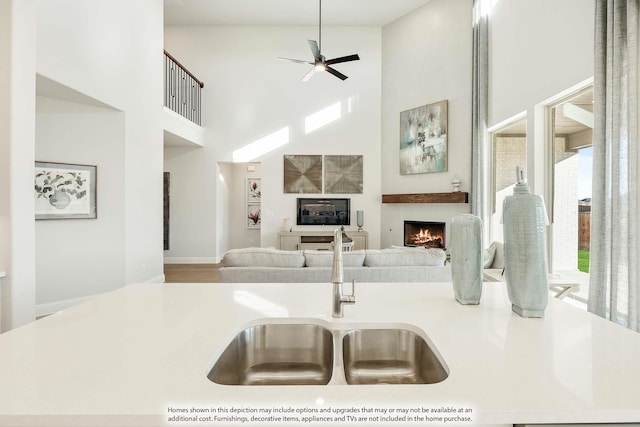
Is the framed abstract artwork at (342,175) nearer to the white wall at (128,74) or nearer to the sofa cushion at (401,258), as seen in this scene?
the white wall at (128,74)

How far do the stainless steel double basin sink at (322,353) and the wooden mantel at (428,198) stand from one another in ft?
16.0

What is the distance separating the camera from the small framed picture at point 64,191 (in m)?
3.72

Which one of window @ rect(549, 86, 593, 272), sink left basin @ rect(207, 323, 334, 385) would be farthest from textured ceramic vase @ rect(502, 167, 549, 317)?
window @ rect(549, 86, 593, 272)

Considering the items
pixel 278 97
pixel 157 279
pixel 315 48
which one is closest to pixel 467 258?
pixel 315 48

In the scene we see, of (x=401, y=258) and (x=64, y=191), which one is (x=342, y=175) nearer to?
(x=401, y=258)

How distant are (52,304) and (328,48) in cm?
651

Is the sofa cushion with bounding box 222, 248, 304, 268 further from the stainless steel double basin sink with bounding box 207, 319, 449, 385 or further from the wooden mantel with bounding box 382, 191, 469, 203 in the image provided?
the wooden mantel with bounding box 382, 191, 469, 203

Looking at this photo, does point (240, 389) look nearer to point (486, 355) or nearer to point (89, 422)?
point (89, 422)

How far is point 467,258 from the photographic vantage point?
4.34ft

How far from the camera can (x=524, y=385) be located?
2.47 ft

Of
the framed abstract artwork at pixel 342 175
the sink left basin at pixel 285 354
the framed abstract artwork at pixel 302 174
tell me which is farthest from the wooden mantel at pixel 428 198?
the sink left basin at pixel 285 354

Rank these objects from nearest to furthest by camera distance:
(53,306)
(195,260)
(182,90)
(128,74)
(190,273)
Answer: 1. (53,306)
2. (128,74)
3. (190,273)
4. (182,90)
5. (195,260)

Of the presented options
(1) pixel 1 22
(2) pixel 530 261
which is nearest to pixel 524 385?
(2) pixel 530 261

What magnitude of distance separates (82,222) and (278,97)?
4.52 meters
